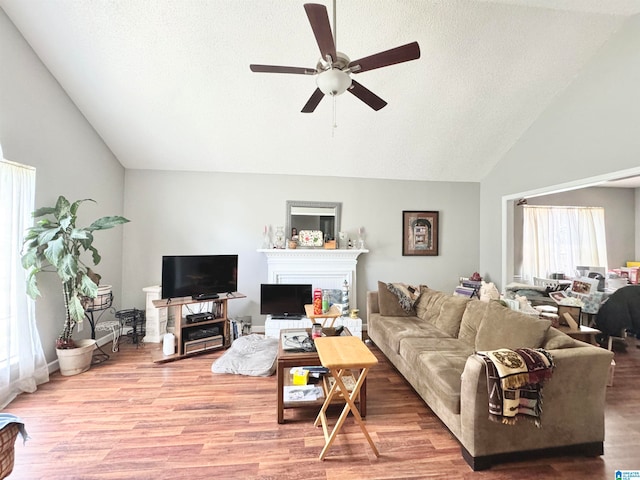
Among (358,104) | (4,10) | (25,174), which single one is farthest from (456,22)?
(25,174)

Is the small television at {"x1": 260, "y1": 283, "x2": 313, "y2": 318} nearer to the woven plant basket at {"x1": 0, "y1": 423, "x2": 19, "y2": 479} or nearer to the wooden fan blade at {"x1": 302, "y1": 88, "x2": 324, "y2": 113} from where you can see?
the wooden fan blade at {"x1": 302, "y1": 88, "x2": 324, "y2": 113}

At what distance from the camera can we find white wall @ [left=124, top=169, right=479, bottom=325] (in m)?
4.45

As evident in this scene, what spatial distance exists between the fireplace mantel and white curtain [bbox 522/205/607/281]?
3.73 metres

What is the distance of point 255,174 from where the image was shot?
4.63m

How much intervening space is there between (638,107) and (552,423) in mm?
3151

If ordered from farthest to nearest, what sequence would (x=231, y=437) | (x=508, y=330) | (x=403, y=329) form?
(x=403, y=329)
(x=508, y=330)
(x=231, y=437)

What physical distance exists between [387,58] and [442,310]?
267 centimetres

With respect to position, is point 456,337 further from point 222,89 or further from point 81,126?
point 81,126

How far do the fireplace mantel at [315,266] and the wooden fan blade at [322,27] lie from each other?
297 cm

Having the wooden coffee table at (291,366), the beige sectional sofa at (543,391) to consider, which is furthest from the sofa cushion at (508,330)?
the wooden coffee table at (291,366)

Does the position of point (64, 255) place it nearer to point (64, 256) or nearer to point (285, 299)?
point (64, 256)

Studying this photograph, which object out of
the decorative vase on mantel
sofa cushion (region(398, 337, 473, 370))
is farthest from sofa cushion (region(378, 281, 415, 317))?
the decorative vase on mantel

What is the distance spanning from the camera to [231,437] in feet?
6.90

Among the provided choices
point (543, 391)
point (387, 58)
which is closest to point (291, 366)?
point (543, 391)
